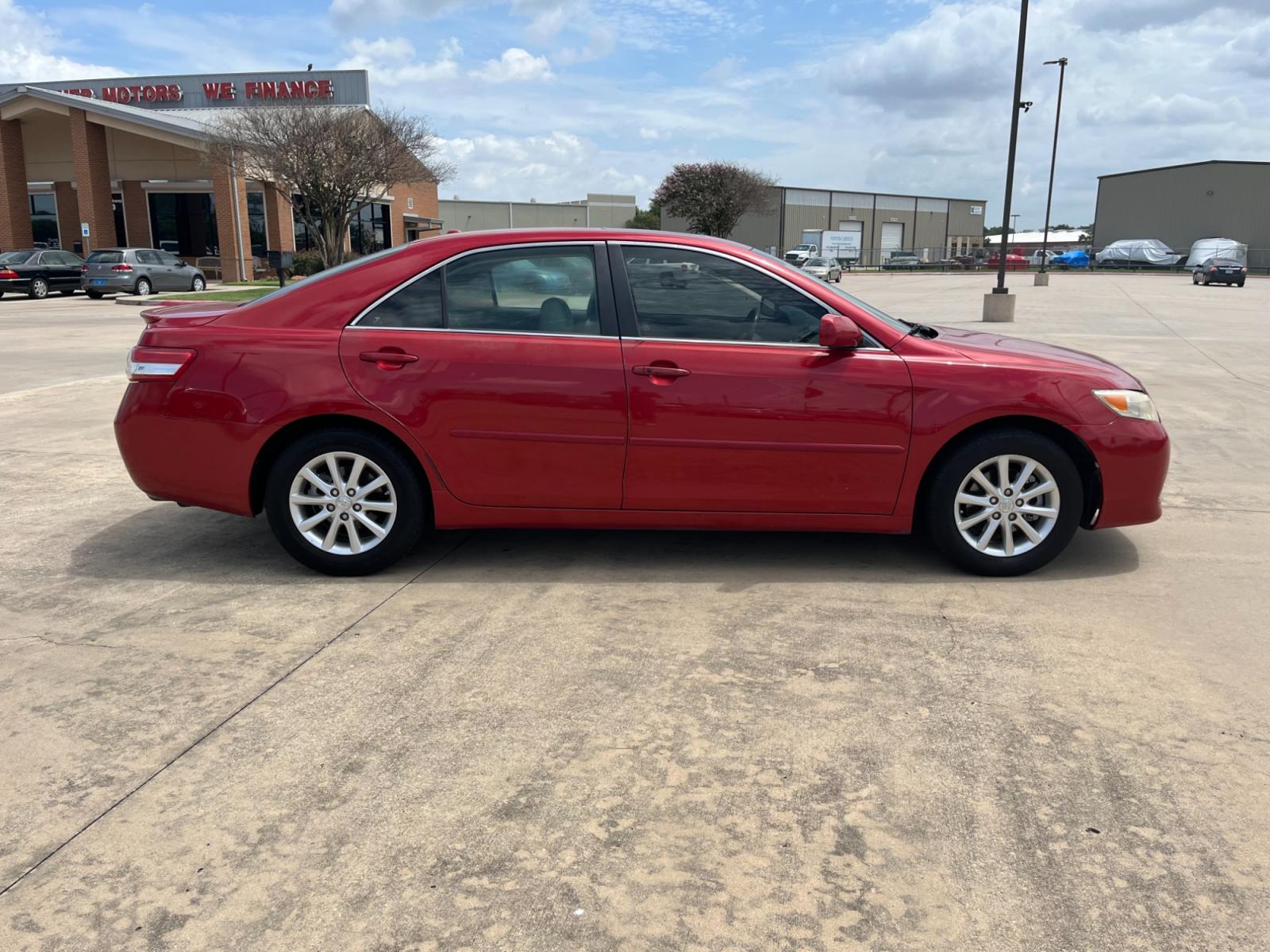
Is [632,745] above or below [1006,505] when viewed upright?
below

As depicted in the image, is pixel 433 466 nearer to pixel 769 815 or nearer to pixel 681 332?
pixel 681 332

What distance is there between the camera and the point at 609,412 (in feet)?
15.0

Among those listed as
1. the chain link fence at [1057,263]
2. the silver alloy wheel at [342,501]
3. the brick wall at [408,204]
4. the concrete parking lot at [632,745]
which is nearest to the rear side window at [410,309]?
the silver alloy wheel at [342,501]

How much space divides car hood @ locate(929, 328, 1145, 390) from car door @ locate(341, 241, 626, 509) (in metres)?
1.71

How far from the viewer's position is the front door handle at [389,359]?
460cm

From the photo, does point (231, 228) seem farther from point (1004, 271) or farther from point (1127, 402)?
point (1127, 402)

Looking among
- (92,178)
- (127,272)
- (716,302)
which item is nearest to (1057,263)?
(92,178)

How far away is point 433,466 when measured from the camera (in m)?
4.67

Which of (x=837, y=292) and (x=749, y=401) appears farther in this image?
(x=837, y=292)

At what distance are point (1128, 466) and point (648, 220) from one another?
9012 centimetres

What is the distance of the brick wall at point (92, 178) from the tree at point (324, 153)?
6.78 m

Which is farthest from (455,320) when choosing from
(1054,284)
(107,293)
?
(1054,284)

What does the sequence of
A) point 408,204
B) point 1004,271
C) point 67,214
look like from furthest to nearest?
point 408,204
point 67,214
point 1004,271

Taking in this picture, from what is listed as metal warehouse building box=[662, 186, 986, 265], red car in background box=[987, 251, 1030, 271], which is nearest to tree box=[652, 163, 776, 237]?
metal warehouse building box=[662, 186, 986, 265]
